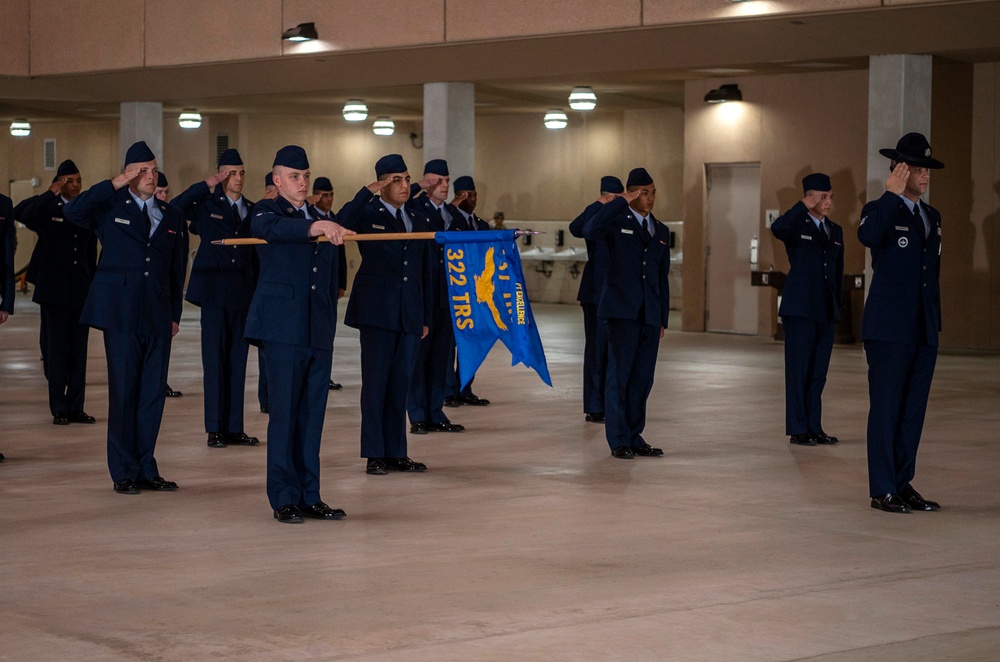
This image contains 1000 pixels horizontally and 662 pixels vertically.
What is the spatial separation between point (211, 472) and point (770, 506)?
328cm

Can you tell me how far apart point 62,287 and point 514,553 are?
242 inches

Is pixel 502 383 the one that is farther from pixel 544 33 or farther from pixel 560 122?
pixel 560 122

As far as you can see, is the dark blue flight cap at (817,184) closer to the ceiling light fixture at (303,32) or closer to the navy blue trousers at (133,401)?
the navy blue trousers at (133,401)

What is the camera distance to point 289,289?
7.10 metres

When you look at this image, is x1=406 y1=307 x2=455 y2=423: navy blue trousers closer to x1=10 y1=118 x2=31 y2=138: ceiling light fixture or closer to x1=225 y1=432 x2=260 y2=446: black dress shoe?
x1=225 y1=432 x2=260 y2=446: black dress shoe

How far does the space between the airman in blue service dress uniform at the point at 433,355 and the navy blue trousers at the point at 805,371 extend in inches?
94.7

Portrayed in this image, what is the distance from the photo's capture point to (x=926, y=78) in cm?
1609

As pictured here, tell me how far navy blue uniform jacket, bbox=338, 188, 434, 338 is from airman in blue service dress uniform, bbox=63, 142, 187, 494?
1.13m

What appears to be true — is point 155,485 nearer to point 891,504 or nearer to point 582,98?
point 891,504

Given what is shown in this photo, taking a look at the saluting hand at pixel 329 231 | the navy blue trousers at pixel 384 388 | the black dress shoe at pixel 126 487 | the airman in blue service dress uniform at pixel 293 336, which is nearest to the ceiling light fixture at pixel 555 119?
the navy blue trousers at pixel 384 388

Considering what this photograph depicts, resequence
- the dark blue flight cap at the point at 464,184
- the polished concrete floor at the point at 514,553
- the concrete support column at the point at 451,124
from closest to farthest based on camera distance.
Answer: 1. the polished concrete floor at the point at 514,553
2. the dark blue flight cap at the point at 464,184
3. the concrete support column at the point at 451,124

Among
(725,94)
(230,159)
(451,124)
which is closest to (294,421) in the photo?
(230,159)

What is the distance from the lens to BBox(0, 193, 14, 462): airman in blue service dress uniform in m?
9.29

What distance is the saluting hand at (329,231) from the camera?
22.1 ft
